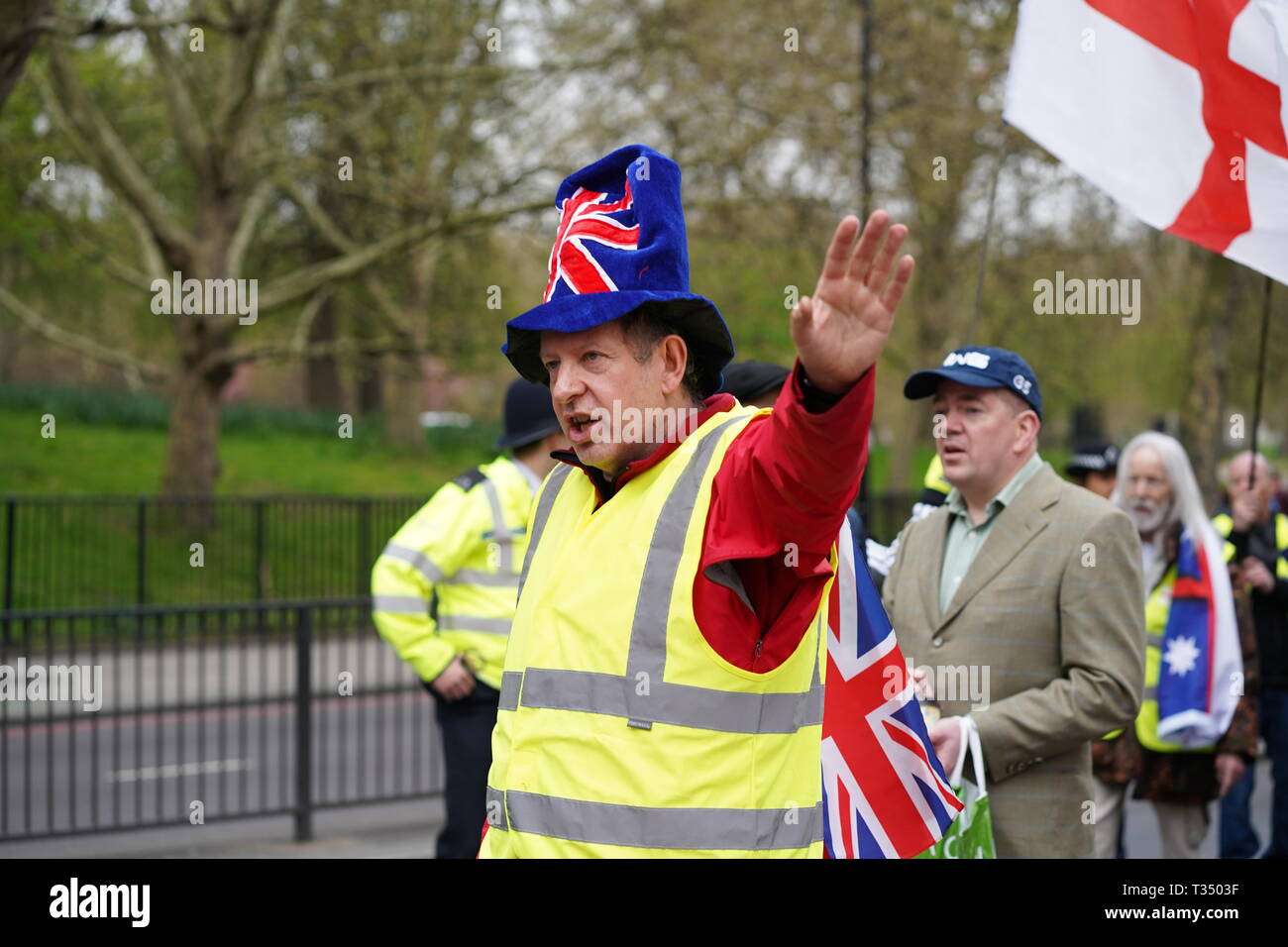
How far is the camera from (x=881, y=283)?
205cm

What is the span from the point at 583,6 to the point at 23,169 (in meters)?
7.15

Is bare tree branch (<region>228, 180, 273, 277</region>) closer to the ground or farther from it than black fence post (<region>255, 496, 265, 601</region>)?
farther from it

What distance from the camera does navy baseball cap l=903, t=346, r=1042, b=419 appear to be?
3941 millimetres

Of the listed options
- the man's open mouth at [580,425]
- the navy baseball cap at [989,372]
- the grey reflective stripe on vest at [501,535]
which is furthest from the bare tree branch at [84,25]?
the man's open mouth at [580,425]

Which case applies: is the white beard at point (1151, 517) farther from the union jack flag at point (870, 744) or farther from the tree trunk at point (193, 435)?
the tree trunk at point (193, 435)

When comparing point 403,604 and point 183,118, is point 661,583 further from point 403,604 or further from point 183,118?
point 183,118

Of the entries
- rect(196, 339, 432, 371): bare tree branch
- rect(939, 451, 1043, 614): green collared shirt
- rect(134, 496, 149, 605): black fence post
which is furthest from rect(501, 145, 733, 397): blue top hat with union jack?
rect(196, 339, 432, 371): bare tree branch

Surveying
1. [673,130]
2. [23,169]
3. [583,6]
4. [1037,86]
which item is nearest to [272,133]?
[23,169]

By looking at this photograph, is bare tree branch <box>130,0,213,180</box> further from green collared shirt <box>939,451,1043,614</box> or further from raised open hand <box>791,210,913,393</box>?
raised open hand <box>791,210,913,393</box>

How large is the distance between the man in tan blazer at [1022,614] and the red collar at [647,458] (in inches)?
51.1

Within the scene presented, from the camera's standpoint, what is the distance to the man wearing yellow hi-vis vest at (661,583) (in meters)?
2.30

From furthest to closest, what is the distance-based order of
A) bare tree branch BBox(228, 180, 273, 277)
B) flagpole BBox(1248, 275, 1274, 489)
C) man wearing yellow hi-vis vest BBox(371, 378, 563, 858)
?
bare tree branch BBox(228, 180, 273, 277) → man wearing yellow hi-vis vest BBox(371, 378, 563, 858) → flagpole BBox(1248, 275, 1274, 489)

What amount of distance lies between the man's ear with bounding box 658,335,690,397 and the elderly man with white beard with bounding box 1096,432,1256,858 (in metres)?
3.38
